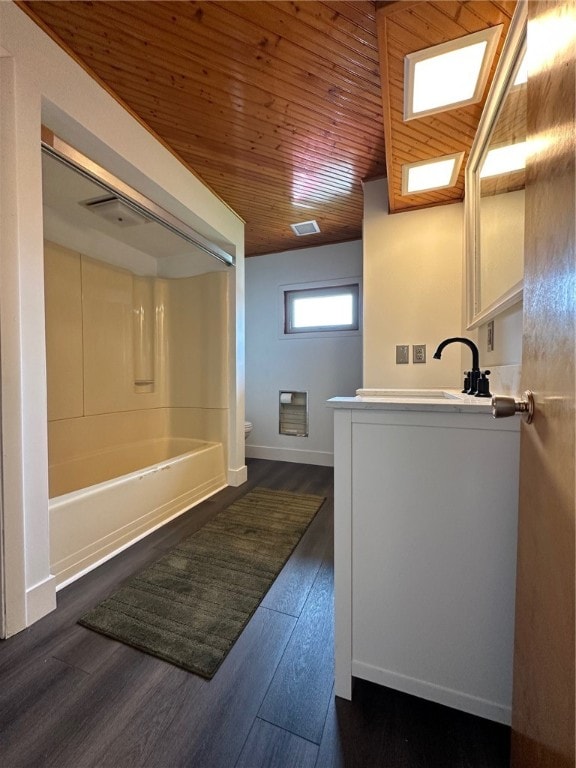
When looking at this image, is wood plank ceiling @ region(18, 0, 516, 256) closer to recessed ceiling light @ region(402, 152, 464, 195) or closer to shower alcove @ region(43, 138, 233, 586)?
recessed ceiling light @ region(402, 152, 464, 195)

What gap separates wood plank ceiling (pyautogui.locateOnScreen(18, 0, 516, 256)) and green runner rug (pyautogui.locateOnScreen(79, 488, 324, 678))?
7.38ft

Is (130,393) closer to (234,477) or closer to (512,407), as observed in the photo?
(234,477)

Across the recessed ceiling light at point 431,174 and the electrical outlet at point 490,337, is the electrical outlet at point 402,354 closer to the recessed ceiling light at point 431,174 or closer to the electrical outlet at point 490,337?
the electrical outlet at point 490,337

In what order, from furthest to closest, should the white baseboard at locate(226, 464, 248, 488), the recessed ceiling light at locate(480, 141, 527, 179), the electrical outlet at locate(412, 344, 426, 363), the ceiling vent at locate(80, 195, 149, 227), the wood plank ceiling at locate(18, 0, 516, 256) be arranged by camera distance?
1. the white baseboard at locate(226, 464, 248, 488)
2. the electrical outlet at locate(412, 344, 426, 363)
3. the ceiling vent at locate(80, 195, 149, 227)
4. the wood plank ceiling at locate(18, 0, 516, 256)
5. the recessed ceiling light at locate(480, 141, 527, 179)

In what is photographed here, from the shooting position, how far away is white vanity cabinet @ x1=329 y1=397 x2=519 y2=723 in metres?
0.81

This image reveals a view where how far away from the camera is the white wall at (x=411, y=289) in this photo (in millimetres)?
2211

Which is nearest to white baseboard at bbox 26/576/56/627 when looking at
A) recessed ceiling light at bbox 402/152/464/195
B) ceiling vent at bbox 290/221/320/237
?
recessed ceiling light at bbox 402/152/464/195

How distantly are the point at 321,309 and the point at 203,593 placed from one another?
2.87 m

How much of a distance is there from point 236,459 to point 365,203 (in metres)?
2.38

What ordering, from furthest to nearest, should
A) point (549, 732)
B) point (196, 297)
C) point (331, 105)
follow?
point (196, 297) < point (331, 105) < point (549, 732)

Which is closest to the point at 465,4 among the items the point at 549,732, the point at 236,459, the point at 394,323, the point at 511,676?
the point at 394,323

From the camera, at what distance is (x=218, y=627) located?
47.1 inches

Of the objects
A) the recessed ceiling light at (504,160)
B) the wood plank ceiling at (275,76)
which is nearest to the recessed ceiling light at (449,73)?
the wood plank ceiling at (275,76)

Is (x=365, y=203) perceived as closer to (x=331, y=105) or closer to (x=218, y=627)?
(x=331, y=105)
